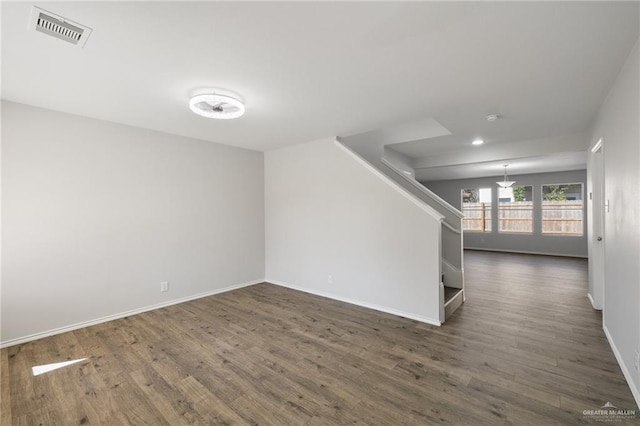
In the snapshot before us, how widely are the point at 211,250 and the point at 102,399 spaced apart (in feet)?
8.30

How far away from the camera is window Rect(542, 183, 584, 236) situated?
25.2ft

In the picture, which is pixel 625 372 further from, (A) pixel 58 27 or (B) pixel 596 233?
(A) pixel 58 27

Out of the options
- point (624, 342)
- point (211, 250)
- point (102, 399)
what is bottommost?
point (102, 399)

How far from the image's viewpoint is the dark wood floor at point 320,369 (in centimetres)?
180

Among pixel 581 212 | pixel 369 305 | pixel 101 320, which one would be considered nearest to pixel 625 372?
pixel 369 305

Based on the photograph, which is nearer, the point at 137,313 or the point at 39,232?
the point at 39,232

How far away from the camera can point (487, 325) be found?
3125 mm

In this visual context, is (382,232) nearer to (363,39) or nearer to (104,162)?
(363,39)

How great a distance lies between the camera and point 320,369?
90.0 inches

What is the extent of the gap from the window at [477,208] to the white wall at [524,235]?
0.49 ft

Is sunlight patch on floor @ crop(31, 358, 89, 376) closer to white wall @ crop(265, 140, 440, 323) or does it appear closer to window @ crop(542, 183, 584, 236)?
white wall @ crop(265, 140, 440, 323)

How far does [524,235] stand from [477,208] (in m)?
1.55

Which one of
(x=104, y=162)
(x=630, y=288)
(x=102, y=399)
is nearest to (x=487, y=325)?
(x=630, y=288)

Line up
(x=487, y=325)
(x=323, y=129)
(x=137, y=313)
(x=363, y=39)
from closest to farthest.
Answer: (x=363, y=39) < (x=487, y=325) < (x=137, y=313) < (x=323, y=129)
